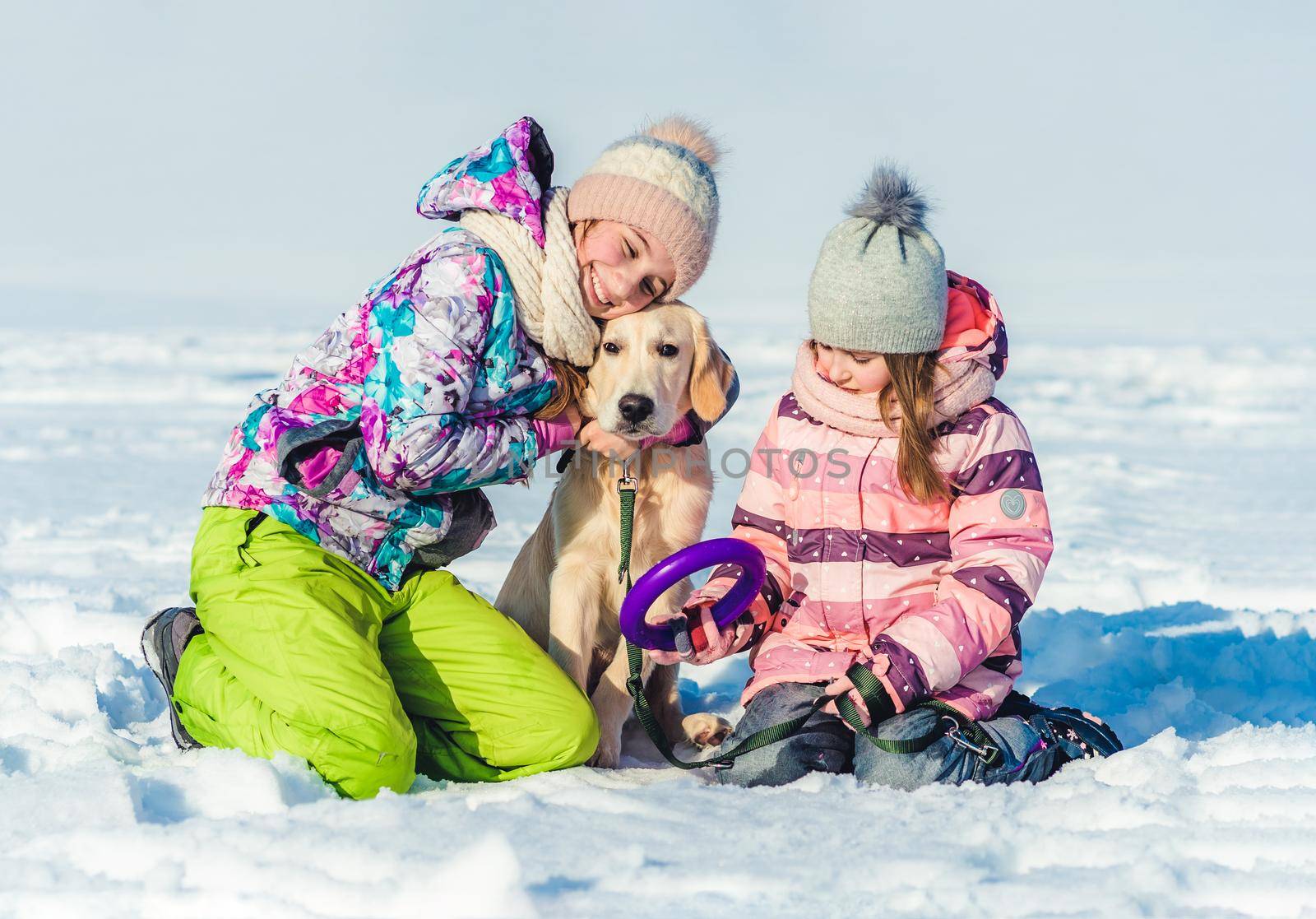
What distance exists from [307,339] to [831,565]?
12280 mm

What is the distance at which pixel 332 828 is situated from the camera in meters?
1.98

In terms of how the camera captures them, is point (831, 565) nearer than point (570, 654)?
Yes

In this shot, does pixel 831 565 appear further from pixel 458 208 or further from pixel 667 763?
pixel 458 208

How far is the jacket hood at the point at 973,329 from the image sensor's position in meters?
2.68

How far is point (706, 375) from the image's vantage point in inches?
127

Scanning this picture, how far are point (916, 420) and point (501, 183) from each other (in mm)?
1171

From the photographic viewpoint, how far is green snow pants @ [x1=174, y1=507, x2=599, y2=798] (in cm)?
246

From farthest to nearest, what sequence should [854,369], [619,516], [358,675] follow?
[619,516], [854,369], [358,675]

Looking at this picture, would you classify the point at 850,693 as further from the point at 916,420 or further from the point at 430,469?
the point at 430,469

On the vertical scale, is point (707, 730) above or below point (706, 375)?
below

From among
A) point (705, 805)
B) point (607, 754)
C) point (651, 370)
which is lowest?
point (607, 754)

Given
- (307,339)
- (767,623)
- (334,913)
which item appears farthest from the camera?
(307,339)

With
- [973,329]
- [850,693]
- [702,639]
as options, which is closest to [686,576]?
[702,639]

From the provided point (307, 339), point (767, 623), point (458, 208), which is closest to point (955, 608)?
point (767, 623)
